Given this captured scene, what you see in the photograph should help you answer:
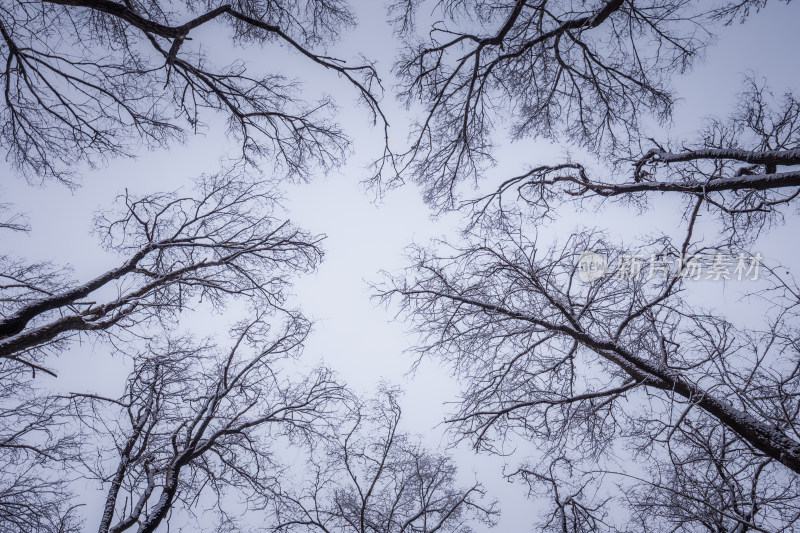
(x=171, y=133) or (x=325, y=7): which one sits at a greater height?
(x=325, y=7)

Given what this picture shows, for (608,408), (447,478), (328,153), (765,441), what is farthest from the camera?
(447,478)

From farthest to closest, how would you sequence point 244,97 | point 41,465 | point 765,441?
point 41,465, point 244,97, point 765,441

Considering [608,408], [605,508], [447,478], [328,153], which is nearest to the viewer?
[328,153]

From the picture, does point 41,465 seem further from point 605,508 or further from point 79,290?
point 605,508

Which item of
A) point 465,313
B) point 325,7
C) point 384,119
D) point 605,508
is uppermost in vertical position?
point 325,7

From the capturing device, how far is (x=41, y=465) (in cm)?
689

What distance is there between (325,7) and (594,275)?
17.5 ft

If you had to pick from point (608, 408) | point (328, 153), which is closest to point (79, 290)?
point (328, 153)

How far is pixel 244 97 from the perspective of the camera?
15.3 ft

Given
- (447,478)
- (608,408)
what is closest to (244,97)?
(608,408)

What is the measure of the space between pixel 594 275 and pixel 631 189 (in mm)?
1399

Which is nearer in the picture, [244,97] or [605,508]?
[244,97]

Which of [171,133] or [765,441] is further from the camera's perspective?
[171,133]

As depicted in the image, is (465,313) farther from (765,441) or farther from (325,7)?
(325,7)
